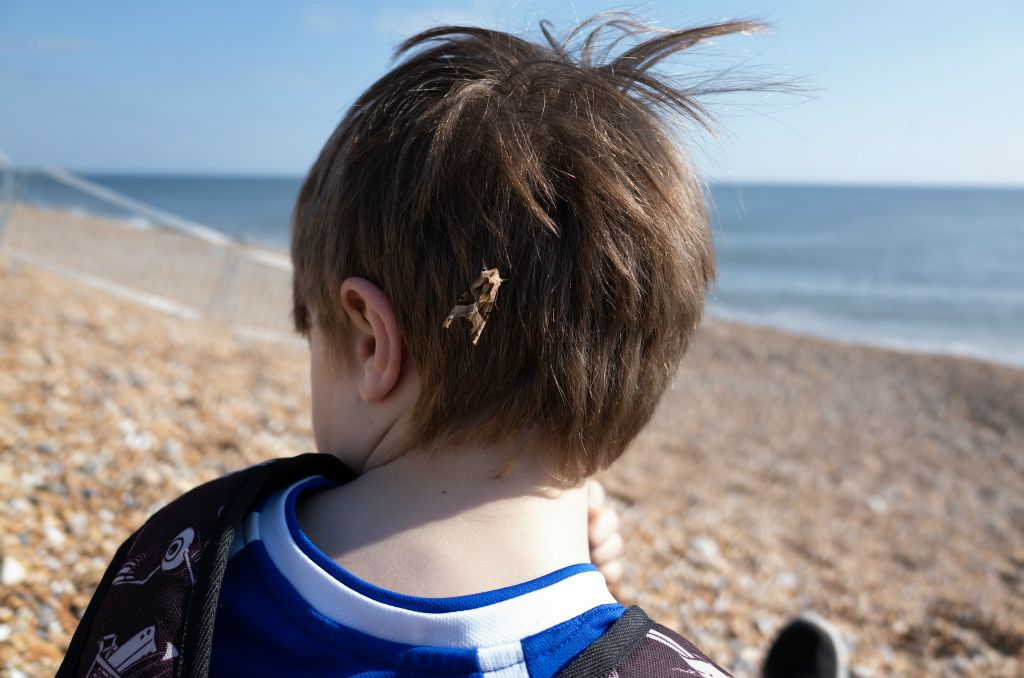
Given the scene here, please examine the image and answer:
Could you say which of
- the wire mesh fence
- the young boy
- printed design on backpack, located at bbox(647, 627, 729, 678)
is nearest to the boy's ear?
the young boy

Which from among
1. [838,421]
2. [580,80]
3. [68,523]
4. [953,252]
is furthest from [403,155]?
[953,252]

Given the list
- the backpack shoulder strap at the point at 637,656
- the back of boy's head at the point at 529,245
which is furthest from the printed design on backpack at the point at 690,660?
the back of boy's head at the point at 529,245

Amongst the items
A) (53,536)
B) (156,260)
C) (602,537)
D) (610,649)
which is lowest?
(156,260)

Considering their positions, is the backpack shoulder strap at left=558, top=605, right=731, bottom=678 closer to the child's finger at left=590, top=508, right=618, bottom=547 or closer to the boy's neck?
the boy's neck

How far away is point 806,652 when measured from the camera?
3393 millimetres

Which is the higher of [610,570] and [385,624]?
[385,624]

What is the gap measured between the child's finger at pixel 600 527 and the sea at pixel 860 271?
0.65 metres

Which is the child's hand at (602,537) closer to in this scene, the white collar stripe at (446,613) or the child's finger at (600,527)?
the child's finger at (600,527)

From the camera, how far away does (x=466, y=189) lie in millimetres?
1314

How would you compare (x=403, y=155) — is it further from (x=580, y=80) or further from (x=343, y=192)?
(x=580, y=80)

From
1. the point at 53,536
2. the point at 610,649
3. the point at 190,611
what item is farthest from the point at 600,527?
the point at 53,536

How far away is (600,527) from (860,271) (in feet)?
129

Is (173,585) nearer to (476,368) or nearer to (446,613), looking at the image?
(446,613)

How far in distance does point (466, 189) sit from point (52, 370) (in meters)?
4.08
